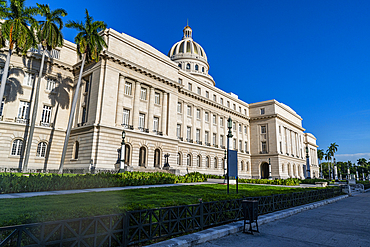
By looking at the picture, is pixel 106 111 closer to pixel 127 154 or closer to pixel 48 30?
pixel 127 154

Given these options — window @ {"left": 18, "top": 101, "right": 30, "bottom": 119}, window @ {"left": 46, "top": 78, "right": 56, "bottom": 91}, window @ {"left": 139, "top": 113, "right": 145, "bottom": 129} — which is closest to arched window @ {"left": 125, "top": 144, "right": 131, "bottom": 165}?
window @ {"left": 139, "top": 113, "right": 145, "bottom": 129}

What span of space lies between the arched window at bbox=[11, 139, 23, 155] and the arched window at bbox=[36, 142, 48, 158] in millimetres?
2043

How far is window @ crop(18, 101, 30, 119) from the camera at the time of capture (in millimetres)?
31562

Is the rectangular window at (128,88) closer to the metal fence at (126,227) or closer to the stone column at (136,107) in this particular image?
the stone column at (136,107)

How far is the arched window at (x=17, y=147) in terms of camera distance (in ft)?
98.8

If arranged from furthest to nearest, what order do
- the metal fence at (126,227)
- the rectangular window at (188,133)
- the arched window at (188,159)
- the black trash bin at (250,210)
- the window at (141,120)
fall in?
the rectangular window at (188,133) < the arched window at (188,159) < the window at (141,120) < the black trash bin at (250,210) < the metal fence at (126,227)

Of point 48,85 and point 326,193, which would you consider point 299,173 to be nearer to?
point 326,193

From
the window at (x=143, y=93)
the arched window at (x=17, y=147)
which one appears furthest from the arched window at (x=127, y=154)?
the arched window at (x=17, y=147)

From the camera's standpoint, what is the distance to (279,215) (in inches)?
443

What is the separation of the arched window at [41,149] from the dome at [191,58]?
4438cm

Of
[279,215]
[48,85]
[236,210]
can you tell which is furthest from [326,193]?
[48,85]

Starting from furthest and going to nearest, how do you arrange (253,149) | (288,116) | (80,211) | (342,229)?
(288,116) < (253,149) < (342,229) < (80,211)

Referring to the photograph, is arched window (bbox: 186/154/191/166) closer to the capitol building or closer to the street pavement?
the capitol building

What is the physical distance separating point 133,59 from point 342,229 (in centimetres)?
3274
